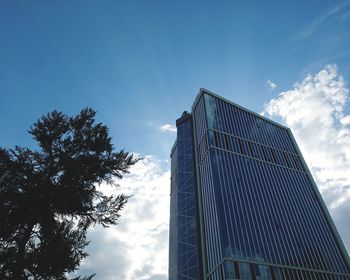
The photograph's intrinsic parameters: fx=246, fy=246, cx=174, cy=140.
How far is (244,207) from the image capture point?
184 ft

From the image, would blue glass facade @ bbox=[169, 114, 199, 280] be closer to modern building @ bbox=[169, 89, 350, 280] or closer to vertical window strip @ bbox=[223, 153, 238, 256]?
modern building @ bbox=[169, 89, 350, 280]

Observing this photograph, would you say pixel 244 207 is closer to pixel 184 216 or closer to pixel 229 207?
pixel 229 207

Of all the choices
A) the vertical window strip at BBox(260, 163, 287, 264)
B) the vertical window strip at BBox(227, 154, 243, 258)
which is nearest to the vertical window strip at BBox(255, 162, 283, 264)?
the vertical window strip at BBox(260, 163, 287, 264)

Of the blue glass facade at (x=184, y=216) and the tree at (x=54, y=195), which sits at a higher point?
the blue glass facade at (x=184, y=216)

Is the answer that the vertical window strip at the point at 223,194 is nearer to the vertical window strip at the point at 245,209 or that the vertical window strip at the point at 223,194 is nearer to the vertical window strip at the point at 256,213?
the vertical window strip at the point at 245,209

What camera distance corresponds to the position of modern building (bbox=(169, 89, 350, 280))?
50219mm

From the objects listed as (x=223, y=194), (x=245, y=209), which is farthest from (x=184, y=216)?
(x=245, y=209)

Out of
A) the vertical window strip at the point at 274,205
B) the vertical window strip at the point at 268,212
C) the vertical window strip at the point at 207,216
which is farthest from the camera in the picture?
the vertical window strip at the point at 207,216

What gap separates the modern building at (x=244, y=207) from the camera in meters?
50.2

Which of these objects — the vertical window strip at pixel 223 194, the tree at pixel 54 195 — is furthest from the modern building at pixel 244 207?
the tree at pixel 54 195

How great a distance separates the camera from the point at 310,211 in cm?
6694

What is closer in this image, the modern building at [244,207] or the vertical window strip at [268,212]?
the modern building at [244,207]

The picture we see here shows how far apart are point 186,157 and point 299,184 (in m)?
35.0

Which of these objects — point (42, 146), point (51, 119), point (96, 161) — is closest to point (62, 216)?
point (96, 161)
